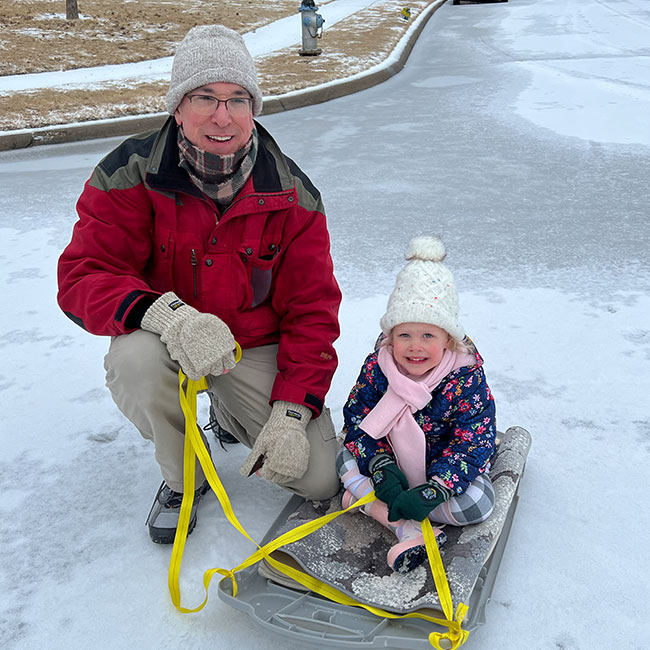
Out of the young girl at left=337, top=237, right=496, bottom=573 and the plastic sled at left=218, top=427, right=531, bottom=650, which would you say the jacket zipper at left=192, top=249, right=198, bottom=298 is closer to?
the young girl at left=337, top=237, right=496, bottom=573

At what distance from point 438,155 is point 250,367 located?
12.6 feet

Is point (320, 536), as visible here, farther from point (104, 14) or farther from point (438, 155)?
point (104, 14)

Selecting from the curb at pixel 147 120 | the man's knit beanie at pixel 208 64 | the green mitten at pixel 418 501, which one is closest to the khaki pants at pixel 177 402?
the green mitten at pixel 418 501

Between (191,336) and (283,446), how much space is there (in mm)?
366

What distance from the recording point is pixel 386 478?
5.90ft

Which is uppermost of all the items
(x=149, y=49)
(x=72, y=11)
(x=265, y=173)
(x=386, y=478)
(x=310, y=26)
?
(x=265, y=173)

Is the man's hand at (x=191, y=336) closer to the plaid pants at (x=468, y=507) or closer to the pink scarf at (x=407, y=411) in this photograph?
the pink scarf at (x=407, y=411)

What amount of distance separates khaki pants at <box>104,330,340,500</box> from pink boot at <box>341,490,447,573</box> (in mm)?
193

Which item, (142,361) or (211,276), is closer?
(142,361)

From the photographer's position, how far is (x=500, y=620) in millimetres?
1647

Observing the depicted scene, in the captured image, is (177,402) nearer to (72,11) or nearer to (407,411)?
(407,411)

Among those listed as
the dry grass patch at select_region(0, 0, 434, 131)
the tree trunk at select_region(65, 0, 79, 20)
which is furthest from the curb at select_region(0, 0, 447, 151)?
the tree trunk at select_region(65, 0, 79, 20)

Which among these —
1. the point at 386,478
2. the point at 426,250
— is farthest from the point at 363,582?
the point at 426,250

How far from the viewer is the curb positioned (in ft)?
20.7
